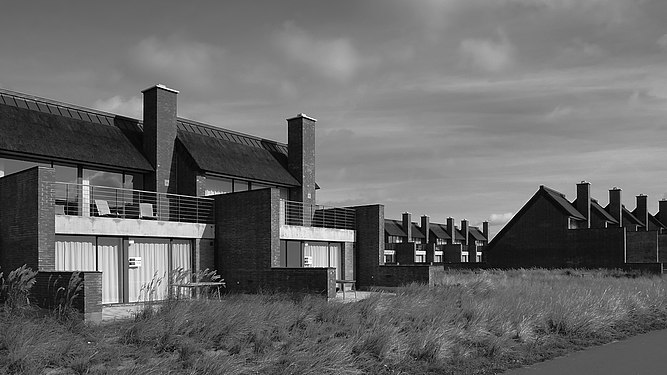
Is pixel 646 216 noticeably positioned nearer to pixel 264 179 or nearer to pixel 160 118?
pixel 264 179

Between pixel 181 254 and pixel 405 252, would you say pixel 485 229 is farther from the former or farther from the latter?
pixel 181 254

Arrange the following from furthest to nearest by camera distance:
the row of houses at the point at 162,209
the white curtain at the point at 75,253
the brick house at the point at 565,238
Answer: the brick house at the point at 565,238
the white curtain at the point at 75,253
the row of houses at the point at 162,209

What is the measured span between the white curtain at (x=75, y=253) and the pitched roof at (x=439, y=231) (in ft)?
183

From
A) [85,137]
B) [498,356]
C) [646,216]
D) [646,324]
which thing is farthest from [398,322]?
[646,216]

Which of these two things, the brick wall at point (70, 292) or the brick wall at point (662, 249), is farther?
the brick wall at point (662, 249)

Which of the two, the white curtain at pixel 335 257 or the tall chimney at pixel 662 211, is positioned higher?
the tall chimney at pixel 662 211

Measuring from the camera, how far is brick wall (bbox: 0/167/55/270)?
17891mm

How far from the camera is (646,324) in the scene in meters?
19.8

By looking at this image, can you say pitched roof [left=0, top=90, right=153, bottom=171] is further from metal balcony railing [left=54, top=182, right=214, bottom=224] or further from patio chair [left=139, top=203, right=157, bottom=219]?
patio chair [left=139, top=203, right=157, bottom=219]

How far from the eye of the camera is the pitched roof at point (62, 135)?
67.6ft

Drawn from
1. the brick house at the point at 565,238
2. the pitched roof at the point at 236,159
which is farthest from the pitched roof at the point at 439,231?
the pitched roof at the point at 236,159

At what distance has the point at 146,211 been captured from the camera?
22312 millimetres

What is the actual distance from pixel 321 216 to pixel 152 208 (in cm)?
930

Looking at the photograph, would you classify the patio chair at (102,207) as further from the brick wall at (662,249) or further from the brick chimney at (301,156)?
the brick wall at (662,249)
